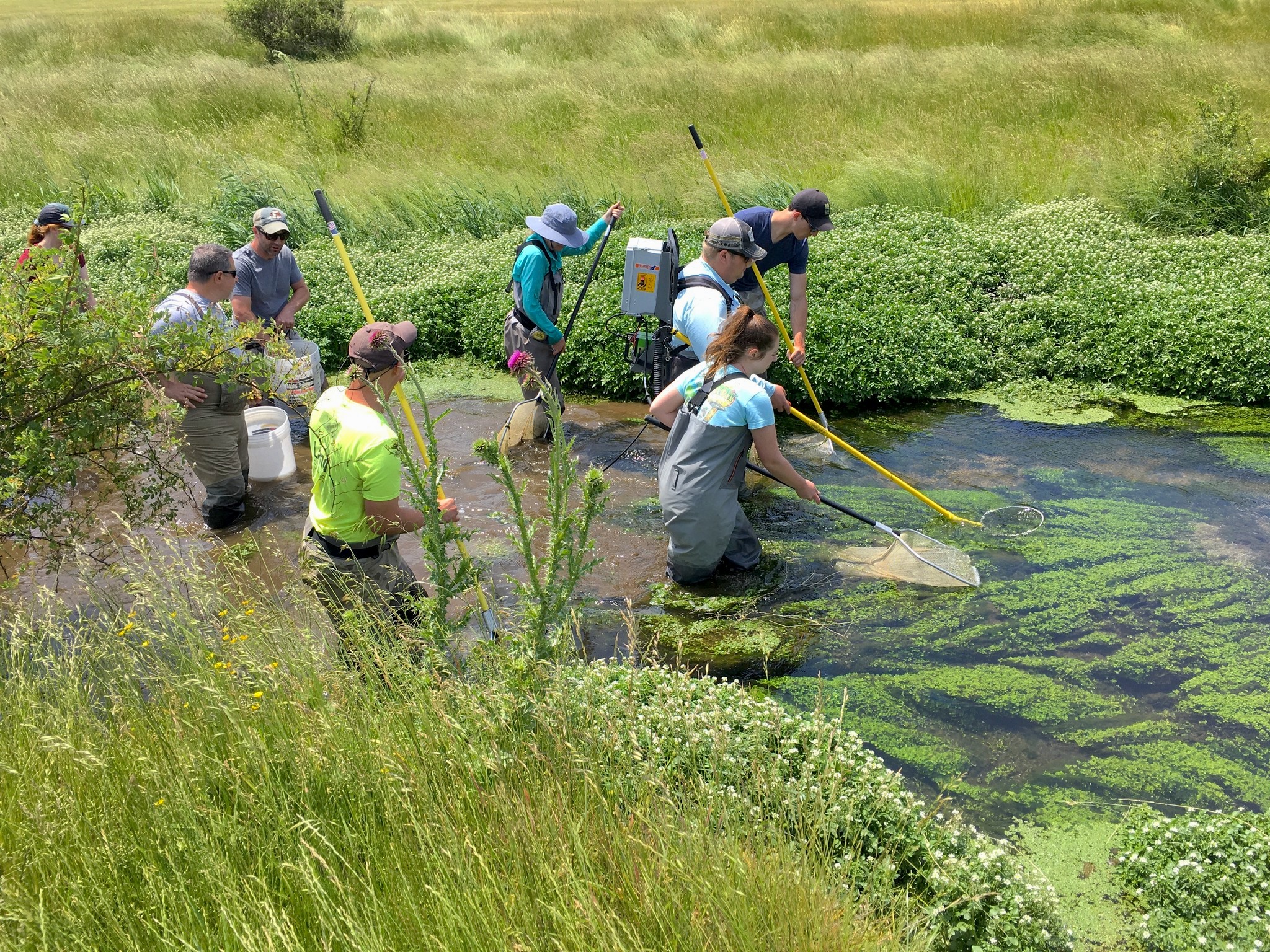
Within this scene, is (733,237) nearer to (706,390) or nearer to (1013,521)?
(706,390)

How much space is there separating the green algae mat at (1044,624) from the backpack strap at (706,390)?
3.79 ft

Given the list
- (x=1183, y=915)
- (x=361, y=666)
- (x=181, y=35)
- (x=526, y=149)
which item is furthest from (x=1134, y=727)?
(x=181, y=35)

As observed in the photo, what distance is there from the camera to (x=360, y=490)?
13.8 ft

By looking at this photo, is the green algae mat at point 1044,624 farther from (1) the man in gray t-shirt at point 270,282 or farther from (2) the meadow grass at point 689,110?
(2) the meadow grass at point 689,110

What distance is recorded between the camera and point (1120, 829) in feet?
12.9

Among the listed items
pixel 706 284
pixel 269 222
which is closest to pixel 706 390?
pixel 706 284

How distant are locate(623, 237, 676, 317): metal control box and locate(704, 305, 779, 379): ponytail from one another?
66.3 inches

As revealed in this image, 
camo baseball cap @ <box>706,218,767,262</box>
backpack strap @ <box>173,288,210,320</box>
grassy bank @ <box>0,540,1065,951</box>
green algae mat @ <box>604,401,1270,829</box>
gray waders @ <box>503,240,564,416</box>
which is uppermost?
camo baseball cap @ <box>706,218,767,262</box>

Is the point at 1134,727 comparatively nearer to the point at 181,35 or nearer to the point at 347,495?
the point at 347,495

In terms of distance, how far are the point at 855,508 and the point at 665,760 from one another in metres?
3.59

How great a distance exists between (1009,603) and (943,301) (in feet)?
14.6

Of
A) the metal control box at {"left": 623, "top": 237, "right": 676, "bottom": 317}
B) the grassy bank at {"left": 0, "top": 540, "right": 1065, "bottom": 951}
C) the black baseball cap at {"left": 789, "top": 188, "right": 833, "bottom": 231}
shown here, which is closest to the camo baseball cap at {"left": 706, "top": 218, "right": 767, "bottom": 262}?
the metal control box at {"left": 623, "top": 237, "right": 676, "bottom": 317}

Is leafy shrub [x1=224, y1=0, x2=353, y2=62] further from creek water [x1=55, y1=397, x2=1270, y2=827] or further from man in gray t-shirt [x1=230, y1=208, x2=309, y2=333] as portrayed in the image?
creek water [x1=55, y1=397, x2=1270, y2=827]

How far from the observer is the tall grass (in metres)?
2.65
